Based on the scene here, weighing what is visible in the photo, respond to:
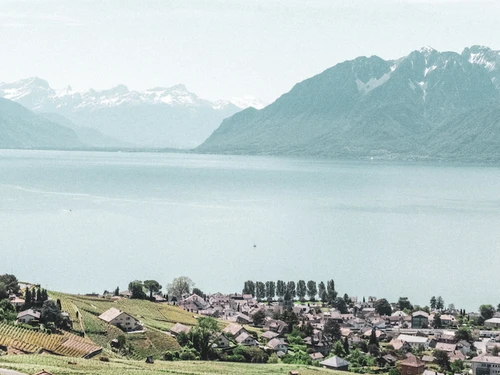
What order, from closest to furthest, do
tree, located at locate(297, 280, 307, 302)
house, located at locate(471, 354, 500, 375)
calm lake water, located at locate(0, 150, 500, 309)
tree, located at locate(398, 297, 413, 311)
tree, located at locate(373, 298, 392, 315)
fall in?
house, located at locate(471, 354, 500, 375) < tree, located at locate(373, 298, 392, 315) < tree, located at locate(398, 297, 413, 311) < tree, located at locate(297, 280, 307, 302) < calm lake water, located at locate(0, 150, 500, 309)

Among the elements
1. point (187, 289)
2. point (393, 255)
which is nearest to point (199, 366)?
point (187, 289)

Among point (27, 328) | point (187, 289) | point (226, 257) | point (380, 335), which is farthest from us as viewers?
point (226, 257)

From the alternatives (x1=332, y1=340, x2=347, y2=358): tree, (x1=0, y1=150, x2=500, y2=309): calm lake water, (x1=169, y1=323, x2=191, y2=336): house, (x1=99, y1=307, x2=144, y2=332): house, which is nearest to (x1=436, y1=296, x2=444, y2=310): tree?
(x1=0, y1=150, x2=500, y2=309): calm lake water

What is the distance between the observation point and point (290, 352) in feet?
227

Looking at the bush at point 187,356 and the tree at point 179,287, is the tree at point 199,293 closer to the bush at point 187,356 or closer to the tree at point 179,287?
the tree at point 179,287

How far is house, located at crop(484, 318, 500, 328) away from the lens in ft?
287

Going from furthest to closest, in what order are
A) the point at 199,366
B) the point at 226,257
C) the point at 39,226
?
1. the point at 39,226
2. the point at 226,257
3. the point at 199,366

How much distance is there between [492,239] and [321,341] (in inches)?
3339

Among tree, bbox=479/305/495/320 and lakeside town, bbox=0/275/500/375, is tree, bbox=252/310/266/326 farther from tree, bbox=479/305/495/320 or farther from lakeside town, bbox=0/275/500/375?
tree, bbox=479/305/495/320

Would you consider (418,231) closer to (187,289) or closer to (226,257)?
(226,257)

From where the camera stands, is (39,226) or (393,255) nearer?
(393,255)

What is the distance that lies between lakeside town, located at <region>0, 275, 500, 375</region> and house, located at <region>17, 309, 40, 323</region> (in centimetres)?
7

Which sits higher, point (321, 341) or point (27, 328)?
point (27, 328)

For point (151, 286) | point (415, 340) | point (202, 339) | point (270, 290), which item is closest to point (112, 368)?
point (202, 339)
